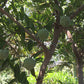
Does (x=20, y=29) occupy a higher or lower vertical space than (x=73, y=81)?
higher

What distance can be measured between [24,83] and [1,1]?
37.9 inches

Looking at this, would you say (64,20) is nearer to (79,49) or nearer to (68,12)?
(68,12)

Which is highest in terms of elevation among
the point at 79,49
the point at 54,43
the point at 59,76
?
the point at 54,43

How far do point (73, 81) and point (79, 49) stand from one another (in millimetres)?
1843

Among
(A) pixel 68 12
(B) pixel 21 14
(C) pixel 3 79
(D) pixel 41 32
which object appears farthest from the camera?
(C) pixel 3 79

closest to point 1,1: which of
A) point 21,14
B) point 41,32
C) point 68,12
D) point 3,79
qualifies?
point 21,14

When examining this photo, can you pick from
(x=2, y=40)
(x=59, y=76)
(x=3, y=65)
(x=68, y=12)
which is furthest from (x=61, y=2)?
(x=59, y=76)

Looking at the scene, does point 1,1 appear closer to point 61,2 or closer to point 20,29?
point 20,29

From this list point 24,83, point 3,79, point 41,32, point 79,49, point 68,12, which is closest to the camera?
point 24,83

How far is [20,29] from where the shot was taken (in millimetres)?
1404

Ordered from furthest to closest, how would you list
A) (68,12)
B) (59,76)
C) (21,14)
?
(59,76) < (68,12) < (21,14)

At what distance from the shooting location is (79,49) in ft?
10.9

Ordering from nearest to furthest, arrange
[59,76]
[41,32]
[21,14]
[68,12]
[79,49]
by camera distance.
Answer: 1. [41,32]
2. [21,14]
3. [68,12]
4. [79,49]
5. [59,76]

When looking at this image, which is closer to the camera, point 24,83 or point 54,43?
point 24,83
